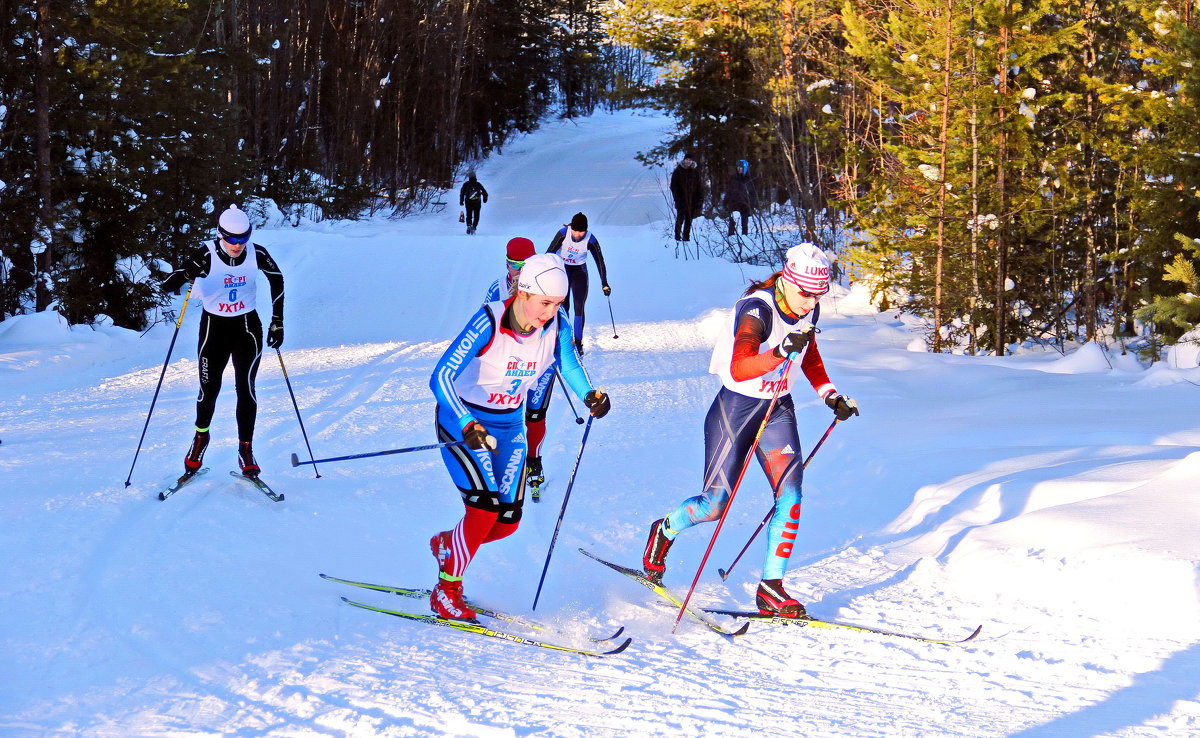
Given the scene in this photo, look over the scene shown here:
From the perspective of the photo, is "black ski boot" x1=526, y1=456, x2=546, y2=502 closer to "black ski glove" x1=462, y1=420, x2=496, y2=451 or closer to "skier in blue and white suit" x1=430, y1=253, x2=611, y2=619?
"skier in blue and white suit" x1=430, y1=253, x2=611, y2=619

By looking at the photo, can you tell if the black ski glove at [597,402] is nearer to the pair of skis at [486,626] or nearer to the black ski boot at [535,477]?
the pair of skis at [486,626]

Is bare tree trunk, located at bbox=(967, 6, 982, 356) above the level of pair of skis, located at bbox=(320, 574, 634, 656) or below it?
above

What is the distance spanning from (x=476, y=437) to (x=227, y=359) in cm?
327

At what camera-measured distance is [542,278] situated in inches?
190

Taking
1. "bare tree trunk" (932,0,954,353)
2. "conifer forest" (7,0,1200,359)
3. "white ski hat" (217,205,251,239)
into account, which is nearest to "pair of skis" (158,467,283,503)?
"white ski hat" (217,205,251,239)

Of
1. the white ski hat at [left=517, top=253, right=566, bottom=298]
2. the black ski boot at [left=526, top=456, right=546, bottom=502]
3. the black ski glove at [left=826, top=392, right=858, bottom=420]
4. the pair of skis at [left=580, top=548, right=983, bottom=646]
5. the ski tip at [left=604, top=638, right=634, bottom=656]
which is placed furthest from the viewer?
the black ski boot at [left=526, top=456, right=546, bottom=502]

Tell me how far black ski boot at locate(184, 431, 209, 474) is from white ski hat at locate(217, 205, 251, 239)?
1410 mm

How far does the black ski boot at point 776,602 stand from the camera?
5.21 metres

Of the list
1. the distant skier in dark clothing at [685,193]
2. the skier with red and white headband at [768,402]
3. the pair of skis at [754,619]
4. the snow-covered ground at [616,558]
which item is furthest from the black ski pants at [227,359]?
the distant skier in dark clothing at [685,193]

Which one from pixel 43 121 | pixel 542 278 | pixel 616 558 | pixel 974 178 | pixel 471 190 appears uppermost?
pixel 43 121

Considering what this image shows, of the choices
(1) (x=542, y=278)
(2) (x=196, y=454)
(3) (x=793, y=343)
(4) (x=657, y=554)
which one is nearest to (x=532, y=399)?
(4) (x=657, y=554)

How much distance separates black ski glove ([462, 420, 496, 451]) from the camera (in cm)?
461

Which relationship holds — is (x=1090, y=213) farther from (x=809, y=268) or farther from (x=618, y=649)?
(x=618, y=649)

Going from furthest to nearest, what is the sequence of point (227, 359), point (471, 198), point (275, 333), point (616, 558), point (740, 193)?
point (471, 198)
point (740, 193)
point (275, 333)
point (227, 359)
point (616, 558)
